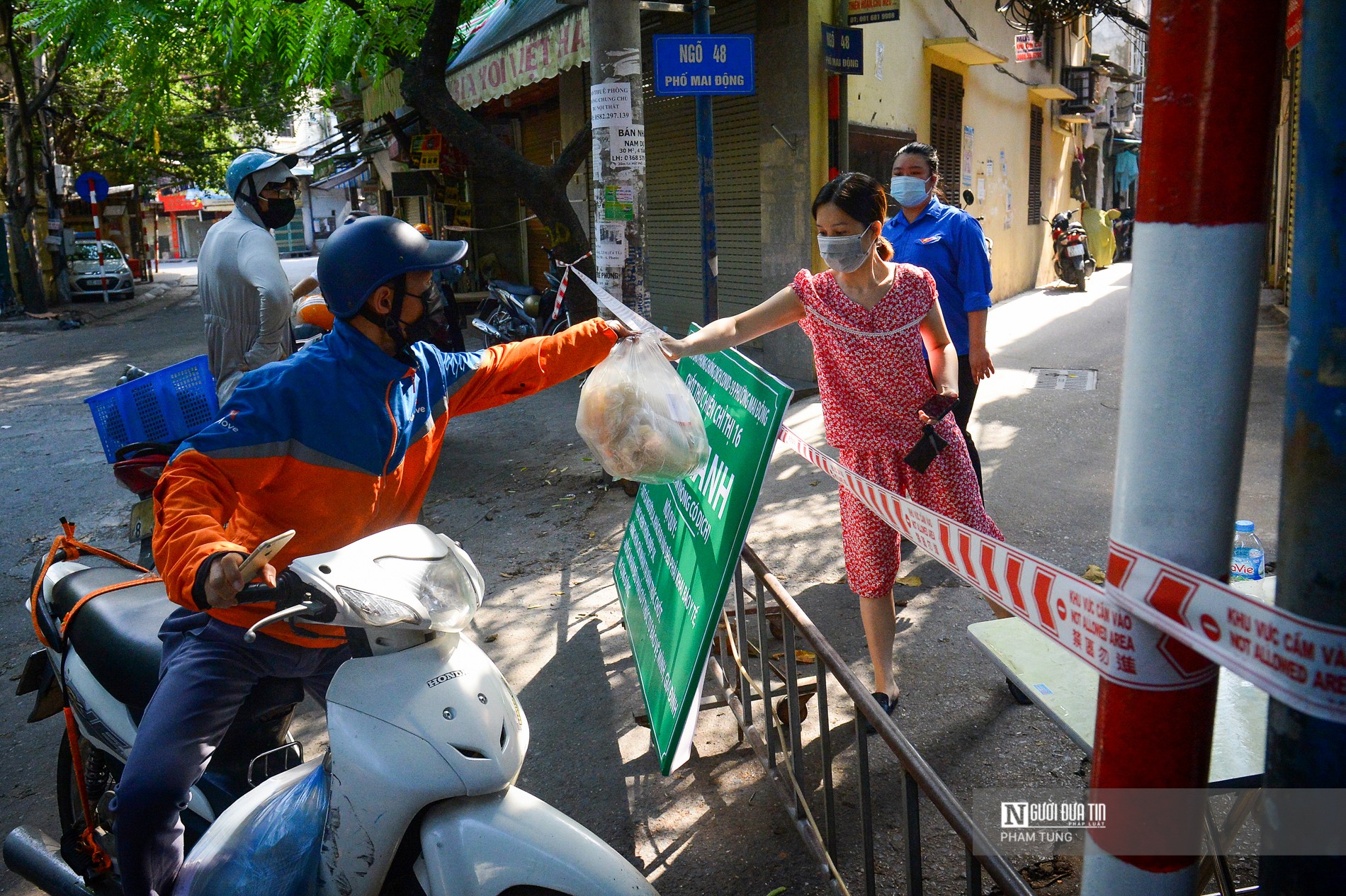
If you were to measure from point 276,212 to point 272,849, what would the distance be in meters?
3.16

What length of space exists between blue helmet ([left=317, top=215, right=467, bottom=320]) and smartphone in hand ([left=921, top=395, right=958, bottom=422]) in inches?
62.8

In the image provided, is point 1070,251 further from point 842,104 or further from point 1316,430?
point 1316,430

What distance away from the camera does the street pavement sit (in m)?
2.88

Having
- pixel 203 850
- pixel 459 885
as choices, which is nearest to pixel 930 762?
pixel 459 885

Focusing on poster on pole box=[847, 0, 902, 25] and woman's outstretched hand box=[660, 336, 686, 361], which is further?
poster on pole box=[847, 0, 902, 25]

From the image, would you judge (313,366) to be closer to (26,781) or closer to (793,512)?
(26,781)

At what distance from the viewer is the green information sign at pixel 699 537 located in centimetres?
232

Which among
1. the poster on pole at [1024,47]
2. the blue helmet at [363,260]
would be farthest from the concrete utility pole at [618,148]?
the poster on pole at [1024,47]

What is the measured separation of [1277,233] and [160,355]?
15121 millimetres

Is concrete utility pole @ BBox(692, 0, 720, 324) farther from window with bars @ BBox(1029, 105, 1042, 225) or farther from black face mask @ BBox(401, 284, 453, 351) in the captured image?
window with bars @ BBox(1029, 105, 1042, 225)

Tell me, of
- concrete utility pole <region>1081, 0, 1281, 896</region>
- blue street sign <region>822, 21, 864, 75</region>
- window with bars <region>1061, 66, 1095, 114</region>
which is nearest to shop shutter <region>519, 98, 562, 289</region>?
blue street sign <region>822, 21, 864, 75</region>

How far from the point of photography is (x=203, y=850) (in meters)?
2.11

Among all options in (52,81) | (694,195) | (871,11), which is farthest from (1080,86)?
(52,81)

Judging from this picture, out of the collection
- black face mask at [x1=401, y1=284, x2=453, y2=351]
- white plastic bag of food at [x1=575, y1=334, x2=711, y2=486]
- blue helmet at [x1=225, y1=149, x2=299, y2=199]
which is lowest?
white plastic bag of food at [x1=575, y1=334, x2=711, y2=486]
